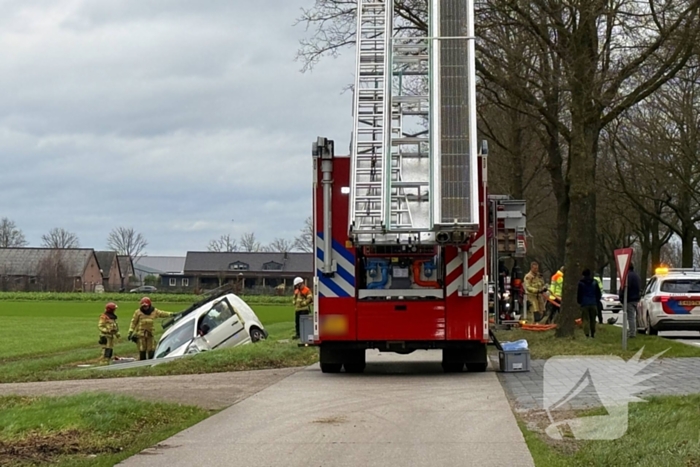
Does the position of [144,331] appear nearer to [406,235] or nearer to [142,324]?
[142,324]

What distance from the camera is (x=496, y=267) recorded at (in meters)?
15.3

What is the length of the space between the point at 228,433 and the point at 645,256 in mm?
52201

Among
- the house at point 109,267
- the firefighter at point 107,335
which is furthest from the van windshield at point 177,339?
the house at point 109,267

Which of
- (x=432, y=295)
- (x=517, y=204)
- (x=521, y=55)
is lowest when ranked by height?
(x=432, y=295)

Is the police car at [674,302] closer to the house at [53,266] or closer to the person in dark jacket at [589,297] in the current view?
the person in dark jacket at [589,297]

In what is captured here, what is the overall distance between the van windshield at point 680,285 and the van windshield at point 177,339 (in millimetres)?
→ 11661

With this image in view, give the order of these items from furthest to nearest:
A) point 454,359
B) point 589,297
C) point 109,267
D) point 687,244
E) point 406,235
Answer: point 109,267 < point 687,244 < point 589,297 < point 454,359 < point 406,235

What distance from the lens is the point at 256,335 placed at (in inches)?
1053

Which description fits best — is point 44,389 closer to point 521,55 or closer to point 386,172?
point 386,172

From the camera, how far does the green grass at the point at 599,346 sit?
59.9 feet

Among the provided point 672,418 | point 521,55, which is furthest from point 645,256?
point 672,418

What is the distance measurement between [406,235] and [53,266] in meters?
120

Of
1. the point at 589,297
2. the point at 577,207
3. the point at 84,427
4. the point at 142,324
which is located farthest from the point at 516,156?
the point at 84,427

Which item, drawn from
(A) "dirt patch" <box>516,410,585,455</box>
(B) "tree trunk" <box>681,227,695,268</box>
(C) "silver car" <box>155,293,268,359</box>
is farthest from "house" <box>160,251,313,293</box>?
(A) "dirt patch" <box>516,410,585,455</box>
